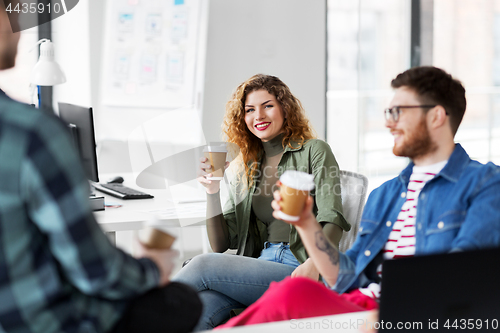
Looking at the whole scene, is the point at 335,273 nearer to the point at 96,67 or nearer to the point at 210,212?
the point at 210,212

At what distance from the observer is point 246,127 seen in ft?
7.49

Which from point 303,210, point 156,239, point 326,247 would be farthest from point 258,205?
point 156,239

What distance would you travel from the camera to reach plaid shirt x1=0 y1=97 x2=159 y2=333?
0.78 meters

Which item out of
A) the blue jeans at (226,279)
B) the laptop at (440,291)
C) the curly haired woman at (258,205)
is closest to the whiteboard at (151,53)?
the curly haired woman at (258,205)

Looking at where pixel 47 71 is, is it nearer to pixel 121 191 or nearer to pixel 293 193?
pixel 121 191

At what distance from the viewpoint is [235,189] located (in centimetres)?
217

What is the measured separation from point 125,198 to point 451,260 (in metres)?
1.84

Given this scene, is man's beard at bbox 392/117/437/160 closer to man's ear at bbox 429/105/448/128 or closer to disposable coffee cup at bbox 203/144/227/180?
man's ear at bbox 429/105/448/128

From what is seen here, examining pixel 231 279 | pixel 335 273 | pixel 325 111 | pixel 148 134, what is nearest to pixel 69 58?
pixel 148 134

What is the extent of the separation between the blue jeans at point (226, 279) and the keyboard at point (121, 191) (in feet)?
2.28

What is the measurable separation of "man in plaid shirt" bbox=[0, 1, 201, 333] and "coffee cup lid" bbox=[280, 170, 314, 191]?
42 cm

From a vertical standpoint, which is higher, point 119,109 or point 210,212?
point 119,109

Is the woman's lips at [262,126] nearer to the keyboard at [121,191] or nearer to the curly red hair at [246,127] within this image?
the curly red hair at [246,127]

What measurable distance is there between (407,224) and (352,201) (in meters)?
0.66
